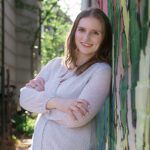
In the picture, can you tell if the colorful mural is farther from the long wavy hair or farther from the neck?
the neck

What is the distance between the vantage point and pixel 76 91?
201 centimetres

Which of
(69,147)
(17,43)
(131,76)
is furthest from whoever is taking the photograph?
(17,43)

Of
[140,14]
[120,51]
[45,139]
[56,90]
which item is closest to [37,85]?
[56,90]

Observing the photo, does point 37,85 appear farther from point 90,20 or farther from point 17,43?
point 17,43

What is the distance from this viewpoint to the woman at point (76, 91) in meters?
1.89

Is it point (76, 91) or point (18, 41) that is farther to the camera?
point (18, 41)

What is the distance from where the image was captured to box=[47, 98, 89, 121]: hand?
1833 mm

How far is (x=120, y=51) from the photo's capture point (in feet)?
5.56

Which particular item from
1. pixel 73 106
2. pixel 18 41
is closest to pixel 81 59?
pixel 73 106

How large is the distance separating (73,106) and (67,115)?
4.3 inches

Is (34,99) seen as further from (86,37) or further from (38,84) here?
(86,37)

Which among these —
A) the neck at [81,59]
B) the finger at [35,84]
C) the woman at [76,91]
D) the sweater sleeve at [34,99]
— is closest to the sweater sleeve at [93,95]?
the woman at [76,91]

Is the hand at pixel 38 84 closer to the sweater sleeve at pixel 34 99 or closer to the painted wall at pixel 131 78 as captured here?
the sweater sleeve at pixel 34 99

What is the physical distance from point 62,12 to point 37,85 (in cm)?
1280
